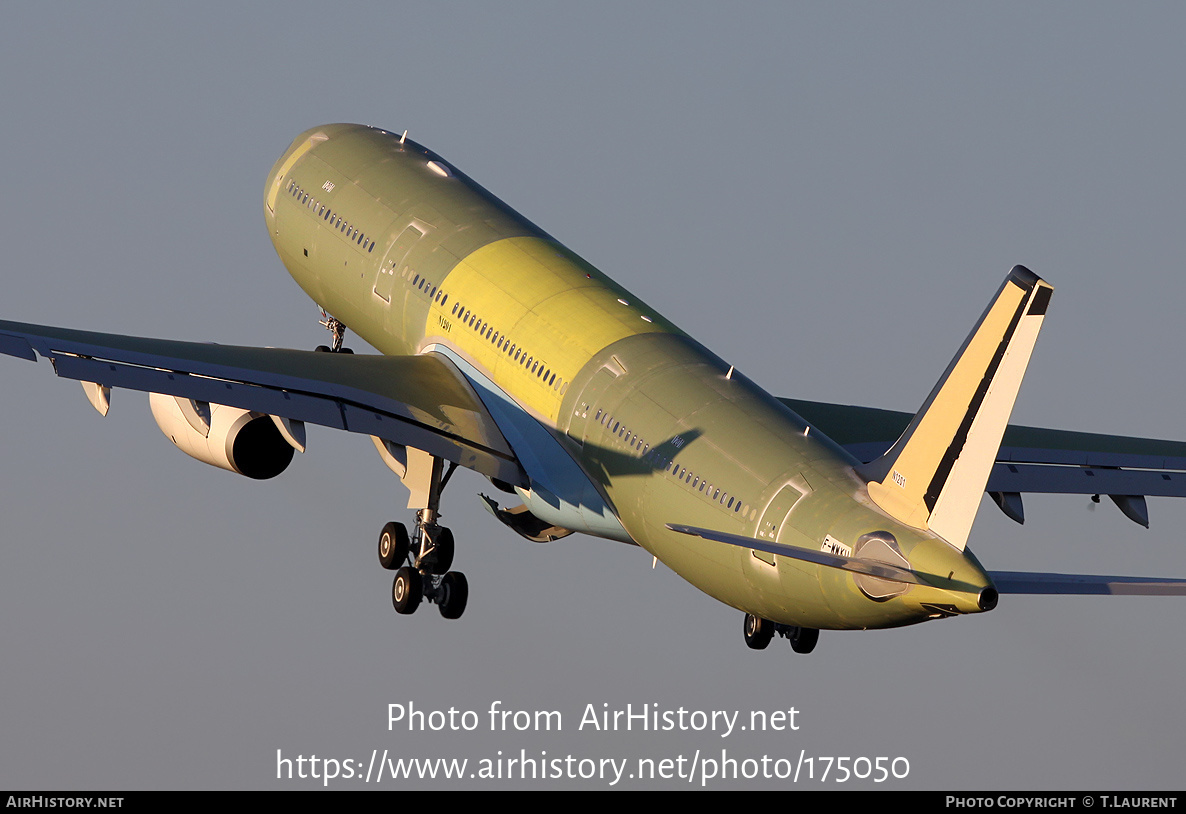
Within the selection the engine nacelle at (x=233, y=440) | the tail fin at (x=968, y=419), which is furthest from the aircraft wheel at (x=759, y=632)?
the tail fin at (x=968, y=419)

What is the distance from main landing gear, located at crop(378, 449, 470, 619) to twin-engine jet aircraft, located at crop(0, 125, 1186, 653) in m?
0.05

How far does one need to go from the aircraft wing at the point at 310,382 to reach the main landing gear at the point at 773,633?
261 inches

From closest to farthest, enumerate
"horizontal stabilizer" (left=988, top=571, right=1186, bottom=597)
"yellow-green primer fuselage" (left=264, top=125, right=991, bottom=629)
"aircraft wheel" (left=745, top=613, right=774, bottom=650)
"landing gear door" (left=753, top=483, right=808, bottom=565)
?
"horizontal stabilizer" (left=988, top=571, right=1186, bottom=597) → "yellow-green primer fuselage" (left=264, top=125, right=991, bottom=629) → "landing gear door" (left=753, top=483, right=808, bottom=565) → "aircraft wheel" (left=745, top=613, right=774, bottom=650)

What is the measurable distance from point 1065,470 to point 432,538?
511 inches

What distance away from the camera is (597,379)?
5609 cm

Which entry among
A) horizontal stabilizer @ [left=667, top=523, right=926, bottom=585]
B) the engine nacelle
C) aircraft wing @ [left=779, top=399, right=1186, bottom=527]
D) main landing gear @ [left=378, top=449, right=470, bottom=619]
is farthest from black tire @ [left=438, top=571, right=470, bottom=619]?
horizontal stabilizer @ [left=667, top=523, right=926, bottom=585]

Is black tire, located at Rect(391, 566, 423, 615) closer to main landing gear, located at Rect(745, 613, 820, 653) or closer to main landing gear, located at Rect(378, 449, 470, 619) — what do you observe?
main landing gear, located at Rect(378, 449, 470, 619)

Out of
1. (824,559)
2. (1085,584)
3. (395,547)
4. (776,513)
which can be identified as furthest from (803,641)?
(1085,584)

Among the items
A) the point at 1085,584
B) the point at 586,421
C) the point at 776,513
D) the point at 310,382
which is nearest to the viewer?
the point at 1085,584

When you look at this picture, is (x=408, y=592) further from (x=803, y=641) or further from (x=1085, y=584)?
(x=1085, y=584)

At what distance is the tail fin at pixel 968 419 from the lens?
151 feet

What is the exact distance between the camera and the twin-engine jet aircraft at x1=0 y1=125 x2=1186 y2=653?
4791 centimetres

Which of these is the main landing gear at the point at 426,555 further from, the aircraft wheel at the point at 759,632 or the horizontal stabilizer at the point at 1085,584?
the horizontal stabilizer at the point at 1085,584

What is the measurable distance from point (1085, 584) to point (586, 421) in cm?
1365
